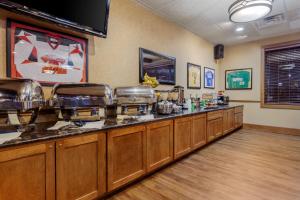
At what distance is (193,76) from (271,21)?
80.2 inches

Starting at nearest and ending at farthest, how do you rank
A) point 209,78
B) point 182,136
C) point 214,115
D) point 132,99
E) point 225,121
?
point 132,99 → point 182,136 → point 214,115 → point 225,121 → point 209,78

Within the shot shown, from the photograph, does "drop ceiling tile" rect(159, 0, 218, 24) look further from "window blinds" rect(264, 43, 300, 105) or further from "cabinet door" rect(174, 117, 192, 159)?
"window blinds" rect(264, 43, 300, 105)

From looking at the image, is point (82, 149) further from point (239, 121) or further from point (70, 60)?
point (239, 121)

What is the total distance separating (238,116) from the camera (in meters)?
5.01

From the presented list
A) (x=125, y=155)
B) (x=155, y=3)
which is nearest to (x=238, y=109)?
(x=155, y=3)

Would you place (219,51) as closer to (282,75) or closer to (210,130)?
(282,75)

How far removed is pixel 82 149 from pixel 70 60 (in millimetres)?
1172

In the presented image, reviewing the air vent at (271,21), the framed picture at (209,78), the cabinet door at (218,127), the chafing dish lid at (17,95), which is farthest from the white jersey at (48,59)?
the air vent at (271,21)

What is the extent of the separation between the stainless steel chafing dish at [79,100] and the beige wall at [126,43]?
49 cm

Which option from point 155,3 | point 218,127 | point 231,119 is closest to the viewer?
point 155,3

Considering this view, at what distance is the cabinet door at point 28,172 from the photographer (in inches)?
45.3

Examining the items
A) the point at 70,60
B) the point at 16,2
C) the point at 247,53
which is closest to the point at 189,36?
the point at 247,53

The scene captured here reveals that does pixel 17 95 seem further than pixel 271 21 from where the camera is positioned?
No

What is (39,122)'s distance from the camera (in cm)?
183
